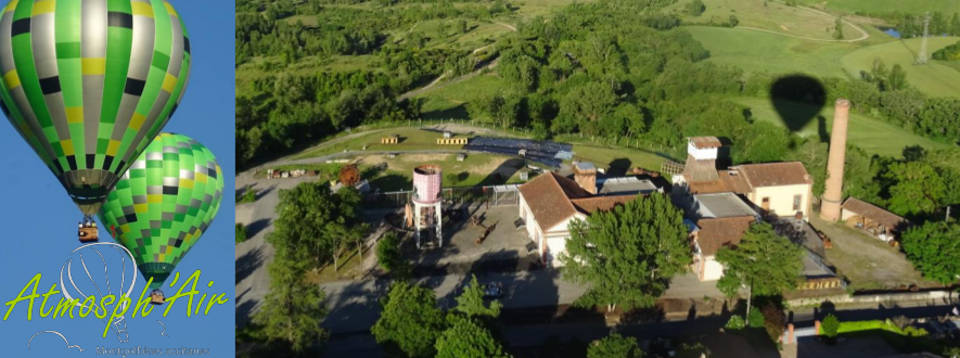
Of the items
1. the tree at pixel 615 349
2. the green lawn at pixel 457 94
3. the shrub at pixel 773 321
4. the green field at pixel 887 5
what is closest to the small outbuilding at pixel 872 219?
the shrub at pixel 773 321

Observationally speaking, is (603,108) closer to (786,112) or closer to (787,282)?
(786,112)

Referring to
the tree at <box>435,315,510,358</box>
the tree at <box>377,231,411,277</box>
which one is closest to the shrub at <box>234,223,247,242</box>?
the tree at <box>377,231,411,277</box>

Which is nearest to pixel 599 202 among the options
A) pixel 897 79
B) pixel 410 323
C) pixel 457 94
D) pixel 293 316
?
pixel 410 323

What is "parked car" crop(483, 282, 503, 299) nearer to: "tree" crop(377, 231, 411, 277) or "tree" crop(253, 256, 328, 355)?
"tree" crop(377, 231, 411, 277)

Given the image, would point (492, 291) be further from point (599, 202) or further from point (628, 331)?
point (599, 202)

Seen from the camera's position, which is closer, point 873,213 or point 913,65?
point 873,213

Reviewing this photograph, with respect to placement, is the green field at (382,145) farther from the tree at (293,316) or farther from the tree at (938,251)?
the tree at (938,251)
